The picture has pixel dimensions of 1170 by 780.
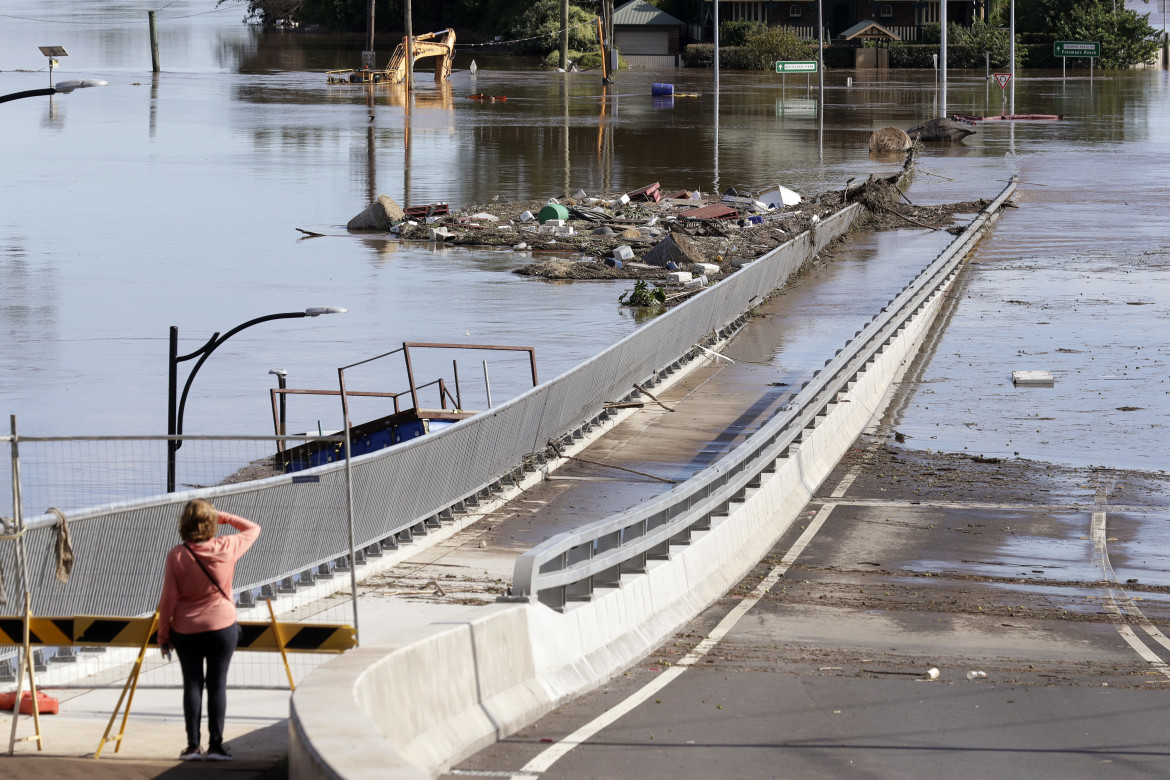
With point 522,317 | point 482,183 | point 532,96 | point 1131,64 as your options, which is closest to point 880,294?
point 522,317

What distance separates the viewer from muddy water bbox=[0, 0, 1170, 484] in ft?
84.1

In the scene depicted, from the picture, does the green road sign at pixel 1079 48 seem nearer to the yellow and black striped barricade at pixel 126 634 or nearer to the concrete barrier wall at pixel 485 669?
→ the concrete barrier wall at pixel 485 669

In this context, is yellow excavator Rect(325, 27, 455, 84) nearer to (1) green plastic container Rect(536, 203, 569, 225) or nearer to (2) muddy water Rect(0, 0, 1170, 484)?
(2) muddy water Rect(0, 0, 1170, 484)

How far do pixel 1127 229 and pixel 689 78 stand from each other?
228 feet

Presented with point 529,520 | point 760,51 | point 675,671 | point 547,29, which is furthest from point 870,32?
point 675,671

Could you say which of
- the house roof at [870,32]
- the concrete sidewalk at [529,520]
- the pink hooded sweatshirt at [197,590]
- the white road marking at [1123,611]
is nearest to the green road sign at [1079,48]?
the house roof at [870,32]

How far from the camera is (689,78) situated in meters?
114

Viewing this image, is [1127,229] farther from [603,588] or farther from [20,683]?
[20,683]

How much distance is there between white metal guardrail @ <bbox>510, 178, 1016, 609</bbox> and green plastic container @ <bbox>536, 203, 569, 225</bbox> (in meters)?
21.6

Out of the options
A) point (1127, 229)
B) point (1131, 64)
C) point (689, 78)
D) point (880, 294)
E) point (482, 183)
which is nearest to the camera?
point (880, 294)

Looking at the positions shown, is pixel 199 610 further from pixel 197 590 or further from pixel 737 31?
pixel 737 31

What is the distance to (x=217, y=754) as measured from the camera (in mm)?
7840

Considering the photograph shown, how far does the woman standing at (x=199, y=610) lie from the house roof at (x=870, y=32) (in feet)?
392

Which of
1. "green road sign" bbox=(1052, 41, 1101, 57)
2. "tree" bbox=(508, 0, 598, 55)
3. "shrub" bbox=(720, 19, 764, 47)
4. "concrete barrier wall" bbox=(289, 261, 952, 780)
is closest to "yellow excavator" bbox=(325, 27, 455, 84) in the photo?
"tree" bbox=(508, 0, 598, 55)
